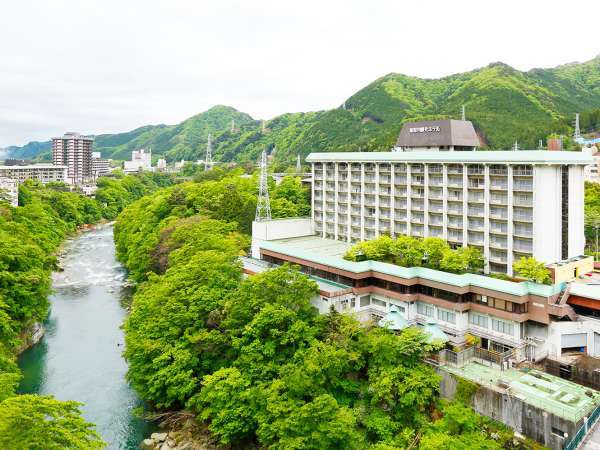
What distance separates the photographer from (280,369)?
24.4 meters

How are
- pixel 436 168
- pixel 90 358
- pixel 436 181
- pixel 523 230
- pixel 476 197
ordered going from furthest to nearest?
1. pixel 436 181
2. pixel 436 168
3. pixel 90 358
4. pixel 476 197
5. pixel 523 230

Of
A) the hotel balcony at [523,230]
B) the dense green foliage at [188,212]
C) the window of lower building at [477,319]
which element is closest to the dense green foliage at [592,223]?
the hotel balcony at [523,230]

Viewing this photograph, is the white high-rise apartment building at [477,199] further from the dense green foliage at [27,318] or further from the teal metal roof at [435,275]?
the dense green foliage at [27,318]

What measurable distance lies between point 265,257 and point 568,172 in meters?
23.5

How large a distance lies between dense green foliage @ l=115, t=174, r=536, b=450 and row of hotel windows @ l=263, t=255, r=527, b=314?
3199 mm

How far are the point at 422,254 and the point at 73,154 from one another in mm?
141813

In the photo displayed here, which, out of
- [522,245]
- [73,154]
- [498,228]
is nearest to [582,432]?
[522,245]

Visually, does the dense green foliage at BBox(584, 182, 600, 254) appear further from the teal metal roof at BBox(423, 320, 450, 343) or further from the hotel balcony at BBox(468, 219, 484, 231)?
the teal metal roof at BBox(423, 320, 450, 343)

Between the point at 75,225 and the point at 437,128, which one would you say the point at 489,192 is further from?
the point at 75,225

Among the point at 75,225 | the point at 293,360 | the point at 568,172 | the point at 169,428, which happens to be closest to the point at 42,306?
the point at 169,428

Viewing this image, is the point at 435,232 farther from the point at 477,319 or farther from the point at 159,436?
the point at 159,436

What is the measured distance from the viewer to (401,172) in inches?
1502

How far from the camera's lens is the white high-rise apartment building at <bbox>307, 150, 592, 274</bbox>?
2956cm

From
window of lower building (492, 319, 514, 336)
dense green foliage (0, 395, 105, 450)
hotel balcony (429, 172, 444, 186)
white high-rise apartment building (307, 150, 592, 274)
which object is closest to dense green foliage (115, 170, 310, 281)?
white high-rise apartment building (307, 150, 592, 274)
